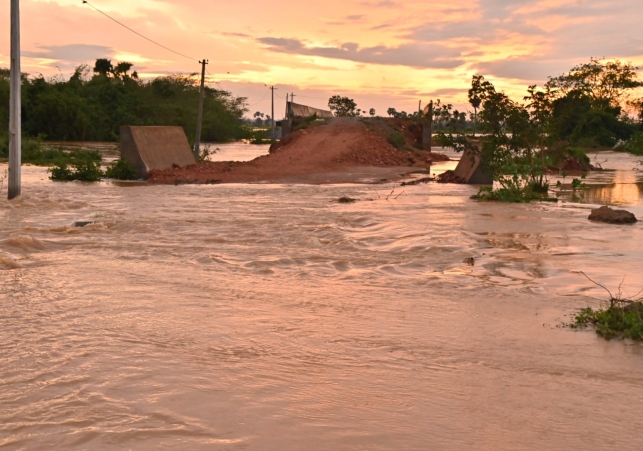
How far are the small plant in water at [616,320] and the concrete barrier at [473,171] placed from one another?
13834 mm

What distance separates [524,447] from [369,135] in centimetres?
2688

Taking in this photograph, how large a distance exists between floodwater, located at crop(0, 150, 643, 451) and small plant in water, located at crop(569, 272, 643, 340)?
15cm

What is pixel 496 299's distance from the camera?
22.1ft

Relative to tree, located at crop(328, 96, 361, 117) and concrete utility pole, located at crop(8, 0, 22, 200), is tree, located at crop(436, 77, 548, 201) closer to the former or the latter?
concrete utility pole, located at crop(8, 0, 22, 200)

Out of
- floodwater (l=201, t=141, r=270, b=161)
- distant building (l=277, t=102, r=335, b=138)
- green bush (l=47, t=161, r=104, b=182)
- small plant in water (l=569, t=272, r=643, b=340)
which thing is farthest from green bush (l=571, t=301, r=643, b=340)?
distant building (l=277, t=102, r=335, b=138)

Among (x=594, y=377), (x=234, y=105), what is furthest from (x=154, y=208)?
(x=234, y=105)

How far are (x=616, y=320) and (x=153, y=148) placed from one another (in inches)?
666

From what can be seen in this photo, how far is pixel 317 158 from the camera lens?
26.1 metres

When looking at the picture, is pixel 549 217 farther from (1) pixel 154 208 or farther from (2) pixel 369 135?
(2) pixel 369 135

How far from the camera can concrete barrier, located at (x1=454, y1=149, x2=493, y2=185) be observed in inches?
776

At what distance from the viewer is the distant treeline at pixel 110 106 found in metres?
52.0

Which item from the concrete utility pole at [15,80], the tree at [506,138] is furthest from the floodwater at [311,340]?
the tree at [506,138]

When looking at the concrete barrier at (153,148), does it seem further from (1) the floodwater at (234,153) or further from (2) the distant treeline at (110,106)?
(2) the distant treeline at (110,106)

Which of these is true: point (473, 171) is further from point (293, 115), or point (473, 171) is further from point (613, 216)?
point (293, 115)
